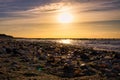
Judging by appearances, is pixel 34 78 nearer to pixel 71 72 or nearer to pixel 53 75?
pixel 53 75

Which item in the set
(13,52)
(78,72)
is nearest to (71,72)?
(78,72)

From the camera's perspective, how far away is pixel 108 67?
1642 cm

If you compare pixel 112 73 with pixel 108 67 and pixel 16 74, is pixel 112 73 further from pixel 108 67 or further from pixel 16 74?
pixel 16 74

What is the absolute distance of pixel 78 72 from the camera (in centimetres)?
1427

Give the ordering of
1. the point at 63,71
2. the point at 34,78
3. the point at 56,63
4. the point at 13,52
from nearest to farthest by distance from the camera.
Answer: the point at 34,78
the point at 63,71
the point at 56,63
the point at 13,52

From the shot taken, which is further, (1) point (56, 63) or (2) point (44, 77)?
(1) point (56, 63)

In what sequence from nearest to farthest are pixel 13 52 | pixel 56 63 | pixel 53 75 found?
pixel 53 75, pixel 56 63, pixel 13 52

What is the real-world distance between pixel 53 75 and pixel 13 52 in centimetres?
888

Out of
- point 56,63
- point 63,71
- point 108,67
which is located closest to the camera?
point 63,71

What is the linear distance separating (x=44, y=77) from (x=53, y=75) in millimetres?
1022

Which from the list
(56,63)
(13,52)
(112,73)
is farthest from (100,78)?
(13,52)

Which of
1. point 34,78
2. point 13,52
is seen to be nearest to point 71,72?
point 34,78

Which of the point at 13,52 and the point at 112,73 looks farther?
the point at 13,52

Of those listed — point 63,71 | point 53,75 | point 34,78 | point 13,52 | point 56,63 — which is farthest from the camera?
point 13,52
